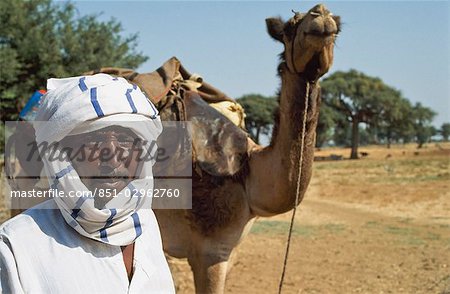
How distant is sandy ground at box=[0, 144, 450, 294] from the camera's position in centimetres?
762

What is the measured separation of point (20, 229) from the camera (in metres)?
2.01

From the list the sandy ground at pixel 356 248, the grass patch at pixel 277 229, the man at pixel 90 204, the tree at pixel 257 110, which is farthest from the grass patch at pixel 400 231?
the tree at pixel 257 110

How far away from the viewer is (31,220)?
2.07 meters

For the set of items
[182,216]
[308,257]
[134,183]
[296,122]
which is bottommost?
[308,257]

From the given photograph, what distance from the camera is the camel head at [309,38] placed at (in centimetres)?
374

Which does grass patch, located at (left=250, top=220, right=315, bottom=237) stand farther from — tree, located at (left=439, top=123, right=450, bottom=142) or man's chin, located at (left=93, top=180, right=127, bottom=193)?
tree, located at (left=439, top=123, right=450, bottom=142)

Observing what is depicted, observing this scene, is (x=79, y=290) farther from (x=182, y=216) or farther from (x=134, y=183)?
(x=182, y=216)

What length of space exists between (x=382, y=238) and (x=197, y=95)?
6.91 m

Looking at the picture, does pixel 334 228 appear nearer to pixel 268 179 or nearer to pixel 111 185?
pixel 268 179

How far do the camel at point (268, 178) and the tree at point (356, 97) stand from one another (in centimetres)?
4386

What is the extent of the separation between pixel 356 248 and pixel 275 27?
6.81m

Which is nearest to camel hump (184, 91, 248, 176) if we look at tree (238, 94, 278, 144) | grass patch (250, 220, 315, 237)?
grass patch (250, 220, 315, 237)

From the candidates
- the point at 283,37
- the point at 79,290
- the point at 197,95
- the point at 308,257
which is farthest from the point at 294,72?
the point at 308,257

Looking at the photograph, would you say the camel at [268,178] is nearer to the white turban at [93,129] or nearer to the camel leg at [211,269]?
the camel leg at [211,269]
